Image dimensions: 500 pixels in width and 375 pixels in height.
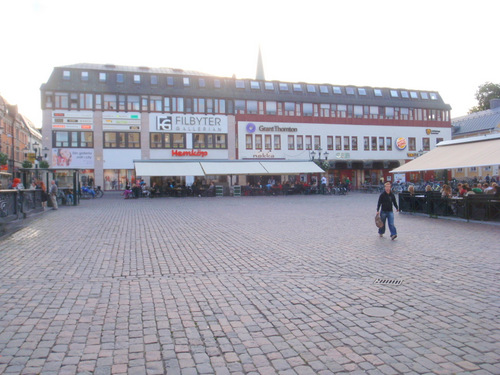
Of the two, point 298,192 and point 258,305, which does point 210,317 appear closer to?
point 258,305

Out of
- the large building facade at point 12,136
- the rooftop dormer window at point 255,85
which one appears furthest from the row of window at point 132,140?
the rooftop dormer window at point 255,85

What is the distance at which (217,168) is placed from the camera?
132 feet

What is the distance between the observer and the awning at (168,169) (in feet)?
123

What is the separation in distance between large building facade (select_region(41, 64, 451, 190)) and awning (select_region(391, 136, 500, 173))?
25.4 metres

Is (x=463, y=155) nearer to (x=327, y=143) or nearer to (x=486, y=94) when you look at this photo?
(x=327, y=143)

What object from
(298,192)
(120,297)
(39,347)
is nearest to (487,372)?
(39,347)

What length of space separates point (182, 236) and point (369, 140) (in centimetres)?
4724

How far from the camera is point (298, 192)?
41688 millimetres

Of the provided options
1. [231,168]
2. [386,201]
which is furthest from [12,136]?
[386,201]

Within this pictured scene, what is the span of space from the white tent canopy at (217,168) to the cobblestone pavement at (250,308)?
28.5m

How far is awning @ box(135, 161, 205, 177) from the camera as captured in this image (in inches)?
1478

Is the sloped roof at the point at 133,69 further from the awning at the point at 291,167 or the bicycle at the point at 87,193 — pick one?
the bicycle at the point at 87,193

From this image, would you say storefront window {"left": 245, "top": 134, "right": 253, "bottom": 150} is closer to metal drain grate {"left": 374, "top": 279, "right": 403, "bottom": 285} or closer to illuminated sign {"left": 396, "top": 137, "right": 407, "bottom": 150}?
illuminated sign {"left": 396, "top": 137, "right": 407, "bottom": 150}

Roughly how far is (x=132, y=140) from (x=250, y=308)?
144 feet
